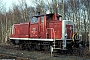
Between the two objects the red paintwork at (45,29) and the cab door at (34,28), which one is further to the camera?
the cab door at (34,28)

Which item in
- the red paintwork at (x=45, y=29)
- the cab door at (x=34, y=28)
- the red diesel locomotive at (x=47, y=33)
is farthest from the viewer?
the cab door at (x=34, y=28)

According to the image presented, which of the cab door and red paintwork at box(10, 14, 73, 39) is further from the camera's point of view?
the cab door

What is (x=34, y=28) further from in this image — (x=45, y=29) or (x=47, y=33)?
(x=47, y=33)

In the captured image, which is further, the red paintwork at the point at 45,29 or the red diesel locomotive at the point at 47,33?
the red paintwork at the point at 45,29

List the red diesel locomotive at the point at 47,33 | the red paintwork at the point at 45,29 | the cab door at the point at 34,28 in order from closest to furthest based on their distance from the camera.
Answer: the red diesel locomotive at the point at 47,33
the red paintwork at the point at 45,29
the cab door at the point at 34,28

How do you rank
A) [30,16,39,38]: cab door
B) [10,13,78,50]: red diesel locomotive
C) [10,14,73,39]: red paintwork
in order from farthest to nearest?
1. [30,16,39,38]: cab door
2. [10,14,73,39]: red paintwork
3. [10,13,78,50]: red diesel locomotive

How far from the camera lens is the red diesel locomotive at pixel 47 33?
55.0 ft

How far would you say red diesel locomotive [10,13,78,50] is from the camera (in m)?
16.8

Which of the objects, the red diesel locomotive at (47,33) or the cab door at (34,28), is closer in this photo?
the red diesel locomotive at (47,33)

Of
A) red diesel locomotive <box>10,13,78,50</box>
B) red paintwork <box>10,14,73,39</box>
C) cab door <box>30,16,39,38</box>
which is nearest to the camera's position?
red diesel locomotive <box>10,13,78,50</box>

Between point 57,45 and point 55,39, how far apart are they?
1.84ft

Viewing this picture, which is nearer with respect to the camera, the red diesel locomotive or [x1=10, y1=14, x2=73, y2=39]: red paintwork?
the red diesel locomotive

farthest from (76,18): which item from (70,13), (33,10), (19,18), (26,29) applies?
(26,29)

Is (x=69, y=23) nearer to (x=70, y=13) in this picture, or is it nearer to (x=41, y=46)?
(x=41, y=46)
